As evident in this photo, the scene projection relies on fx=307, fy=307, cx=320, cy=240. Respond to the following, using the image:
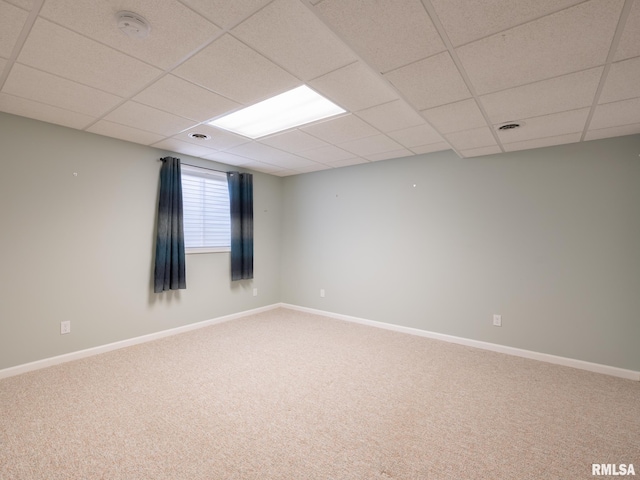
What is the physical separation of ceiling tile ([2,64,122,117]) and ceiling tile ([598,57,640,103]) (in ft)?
10.8

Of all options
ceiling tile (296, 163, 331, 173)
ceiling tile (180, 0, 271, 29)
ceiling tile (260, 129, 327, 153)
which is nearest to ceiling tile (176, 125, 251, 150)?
ceiling tile (260, 129, 327, 153)

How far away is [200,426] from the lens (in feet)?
6.77

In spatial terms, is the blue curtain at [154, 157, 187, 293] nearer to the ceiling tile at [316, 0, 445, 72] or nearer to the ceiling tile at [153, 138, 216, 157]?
the ceiling tile at [153, 138, 216, 157]

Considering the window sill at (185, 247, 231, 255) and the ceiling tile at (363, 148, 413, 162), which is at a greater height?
the ceiling tile at (363, 148, 413, 162)

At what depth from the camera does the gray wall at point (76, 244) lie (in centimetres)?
279

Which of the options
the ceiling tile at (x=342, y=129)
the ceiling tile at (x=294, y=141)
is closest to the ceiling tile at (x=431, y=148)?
the ceiling tile at (x=342, y=129)

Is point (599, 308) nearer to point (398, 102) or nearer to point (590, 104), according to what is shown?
point (590, 104)

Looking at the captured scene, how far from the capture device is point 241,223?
470 centimetres

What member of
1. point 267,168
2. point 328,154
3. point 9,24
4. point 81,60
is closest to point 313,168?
point 267,168

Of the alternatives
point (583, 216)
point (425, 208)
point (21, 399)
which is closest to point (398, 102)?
point (425, 208)

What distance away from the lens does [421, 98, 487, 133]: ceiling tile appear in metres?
2.29

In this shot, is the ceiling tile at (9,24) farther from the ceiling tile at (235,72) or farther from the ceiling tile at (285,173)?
the ceiling tile at (285,173)

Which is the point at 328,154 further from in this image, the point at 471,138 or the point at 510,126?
the point at 510,126

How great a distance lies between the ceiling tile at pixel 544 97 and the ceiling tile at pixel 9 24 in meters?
2.67
